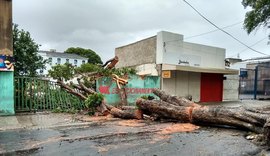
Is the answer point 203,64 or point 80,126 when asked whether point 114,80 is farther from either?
point 203,64

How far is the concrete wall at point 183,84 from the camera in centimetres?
1779

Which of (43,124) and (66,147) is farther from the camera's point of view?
(43,124)

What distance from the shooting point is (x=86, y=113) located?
458 inches

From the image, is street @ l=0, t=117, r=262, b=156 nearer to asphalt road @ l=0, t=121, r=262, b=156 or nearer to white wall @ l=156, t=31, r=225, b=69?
asphalt road @ l=0, t=121, r=262, b=156

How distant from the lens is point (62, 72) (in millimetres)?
14000

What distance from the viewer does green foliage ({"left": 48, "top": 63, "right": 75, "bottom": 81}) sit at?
45.1 ft

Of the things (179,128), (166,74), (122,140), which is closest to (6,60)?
(122,140)

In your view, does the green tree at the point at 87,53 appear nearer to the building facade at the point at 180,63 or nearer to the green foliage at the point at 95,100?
the building facade at the point at 180,63

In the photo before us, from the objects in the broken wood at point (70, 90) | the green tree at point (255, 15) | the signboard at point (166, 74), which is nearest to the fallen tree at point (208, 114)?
the broken wood at point (70, 90)

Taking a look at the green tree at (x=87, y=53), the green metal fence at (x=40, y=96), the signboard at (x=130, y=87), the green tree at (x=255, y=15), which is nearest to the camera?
the green metal fence at (x=40, y=96)

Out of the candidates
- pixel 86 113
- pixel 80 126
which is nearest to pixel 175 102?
pixel 80 126

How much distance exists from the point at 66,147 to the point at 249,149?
3996 mm

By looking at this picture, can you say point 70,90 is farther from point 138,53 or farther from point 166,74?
point 138,53

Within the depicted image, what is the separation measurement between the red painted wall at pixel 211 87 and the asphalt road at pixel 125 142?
13.2 meters
